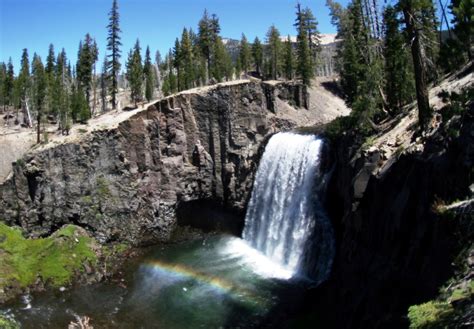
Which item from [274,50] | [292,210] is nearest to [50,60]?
[274,50]

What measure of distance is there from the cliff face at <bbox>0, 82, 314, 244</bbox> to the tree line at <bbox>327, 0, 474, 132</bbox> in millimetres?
12853

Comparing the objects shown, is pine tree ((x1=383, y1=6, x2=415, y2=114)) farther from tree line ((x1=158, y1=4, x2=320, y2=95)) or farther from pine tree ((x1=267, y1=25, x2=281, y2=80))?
pine tree ((x1=267, y1=25, x2=281, y2=80))

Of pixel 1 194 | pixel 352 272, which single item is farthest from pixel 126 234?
pixel 352 272

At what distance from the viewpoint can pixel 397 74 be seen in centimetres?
3156

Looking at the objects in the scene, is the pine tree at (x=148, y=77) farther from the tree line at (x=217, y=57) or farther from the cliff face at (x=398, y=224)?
the cliff face at (x=398, y=224)

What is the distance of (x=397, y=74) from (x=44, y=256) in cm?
3122

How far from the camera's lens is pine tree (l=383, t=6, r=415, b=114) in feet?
103

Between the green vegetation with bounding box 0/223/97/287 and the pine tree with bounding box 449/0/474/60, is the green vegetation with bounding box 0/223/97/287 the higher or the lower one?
the lower one

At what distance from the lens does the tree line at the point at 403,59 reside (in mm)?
18789

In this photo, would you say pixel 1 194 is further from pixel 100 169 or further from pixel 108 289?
pixel 108 289

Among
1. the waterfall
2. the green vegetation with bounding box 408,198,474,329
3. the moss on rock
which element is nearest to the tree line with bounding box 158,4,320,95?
the waterfall

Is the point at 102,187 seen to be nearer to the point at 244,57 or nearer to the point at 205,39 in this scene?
the point at 205,39

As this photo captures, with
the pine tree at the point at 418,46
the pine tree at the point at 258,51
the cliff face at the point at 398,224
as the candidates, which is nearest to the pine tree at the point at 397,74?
the cliff face at the point at 398,224

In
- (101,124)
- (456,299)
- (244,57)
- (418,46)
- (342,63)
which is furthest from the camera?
(244,57)
